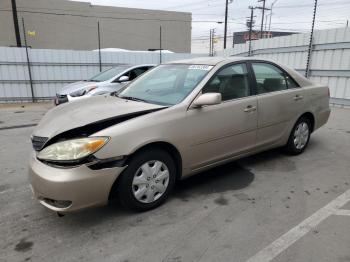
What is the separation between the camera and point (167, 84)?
391cm

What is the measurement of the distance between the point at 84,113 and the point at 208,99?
133cm

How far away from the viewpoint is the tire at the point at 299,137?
476 cm

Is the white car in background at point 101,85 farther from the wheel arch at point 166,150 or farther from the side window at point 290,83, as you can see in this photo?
the wheel arch at point 166,150

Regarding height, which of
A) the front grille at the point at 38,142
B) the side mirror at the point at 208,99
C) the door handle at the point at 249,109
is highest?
the side mirror at the point at 208,99

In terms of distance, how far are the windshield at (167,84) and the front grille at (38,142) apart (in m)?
1.22

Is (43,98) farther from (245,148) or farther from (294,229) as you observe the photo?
(294,229)

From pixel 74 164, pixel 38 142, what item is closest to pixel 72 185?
pixel 74 164

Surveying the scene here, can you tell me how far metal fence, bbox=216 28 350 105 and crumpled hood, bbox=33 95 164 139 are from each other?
25.2 feet

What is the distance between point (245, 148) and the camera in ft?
13.3

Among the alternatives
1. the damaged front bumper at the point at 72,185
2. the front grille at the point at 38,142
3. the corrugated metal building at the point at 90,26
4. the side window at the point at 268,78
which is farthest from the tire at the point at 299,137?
the corrugated metal building at the point at 90,26

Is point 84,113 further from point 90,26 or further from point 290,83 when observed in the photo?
point 90,26

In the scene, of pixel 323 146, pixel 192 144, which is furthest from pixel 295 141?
pixel 192 144

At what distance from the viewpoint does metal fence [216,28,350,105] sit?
8.88 metres

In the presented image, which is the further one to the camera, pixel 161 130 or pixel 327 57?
pixel 327 57
